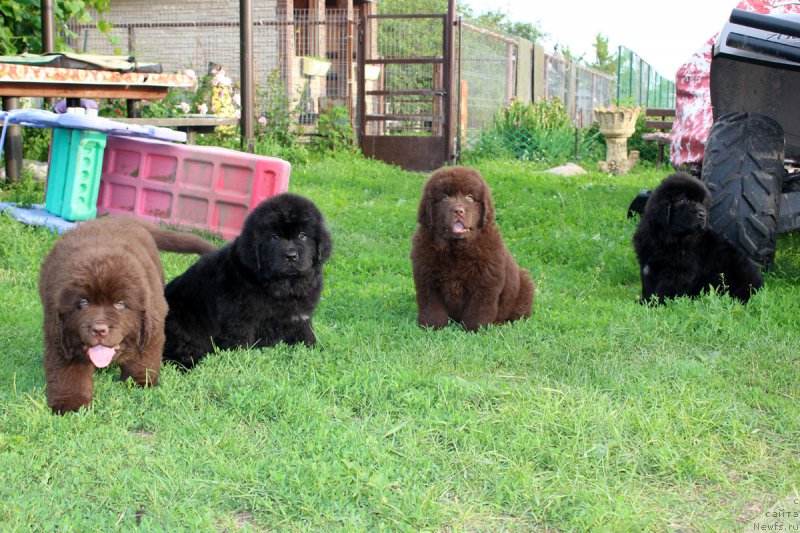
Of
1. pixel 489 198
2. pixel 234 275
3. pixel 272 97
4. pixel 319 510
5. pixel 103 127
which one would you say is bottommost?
pixel 319 510

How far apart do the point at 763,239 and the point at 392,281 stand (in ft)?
9.03

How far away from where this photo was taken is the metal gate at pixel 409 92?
15.1 metres

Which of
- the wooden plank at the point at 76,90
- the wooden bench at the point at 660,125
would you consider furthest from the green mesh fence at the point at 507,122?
the wooden plank at the point at 76,90

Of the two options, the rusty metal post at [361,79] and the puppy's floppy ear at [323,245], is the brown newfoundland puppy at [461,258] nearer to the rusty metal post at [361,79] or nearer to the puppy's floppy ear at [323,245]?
the puppy's floppy ear at [323,245]

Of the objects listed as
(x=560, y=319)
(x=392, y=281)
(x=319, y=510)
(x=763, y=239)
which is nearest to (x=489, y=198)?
(x=560, y=319)

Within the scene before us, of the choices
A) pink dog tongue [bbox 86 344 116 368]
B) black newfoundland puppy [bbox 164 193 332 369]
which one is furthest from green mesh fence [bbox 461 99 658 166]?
pink dog tongue [bbox 86 344 116 368]

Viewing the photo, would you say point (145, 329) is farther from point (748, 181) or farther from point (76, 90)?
point (76, 90)

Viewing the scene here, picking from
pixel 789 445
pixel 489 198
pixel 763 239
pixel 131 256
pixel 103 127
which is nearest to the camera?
pixel 789 445

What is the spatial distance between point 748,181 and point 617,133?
9.71 m

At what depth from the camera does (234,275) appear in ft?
14.9

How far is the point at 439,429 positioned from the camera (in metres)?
3.46

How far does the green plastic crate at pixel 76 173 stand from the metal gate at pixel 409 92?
8.32m

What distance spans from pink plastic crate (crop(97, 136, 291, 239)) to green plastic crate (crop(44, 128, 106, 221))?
407 millimetres

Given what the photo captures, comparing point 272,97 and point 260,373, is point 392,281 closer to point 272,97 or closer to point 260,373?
point 260,373
